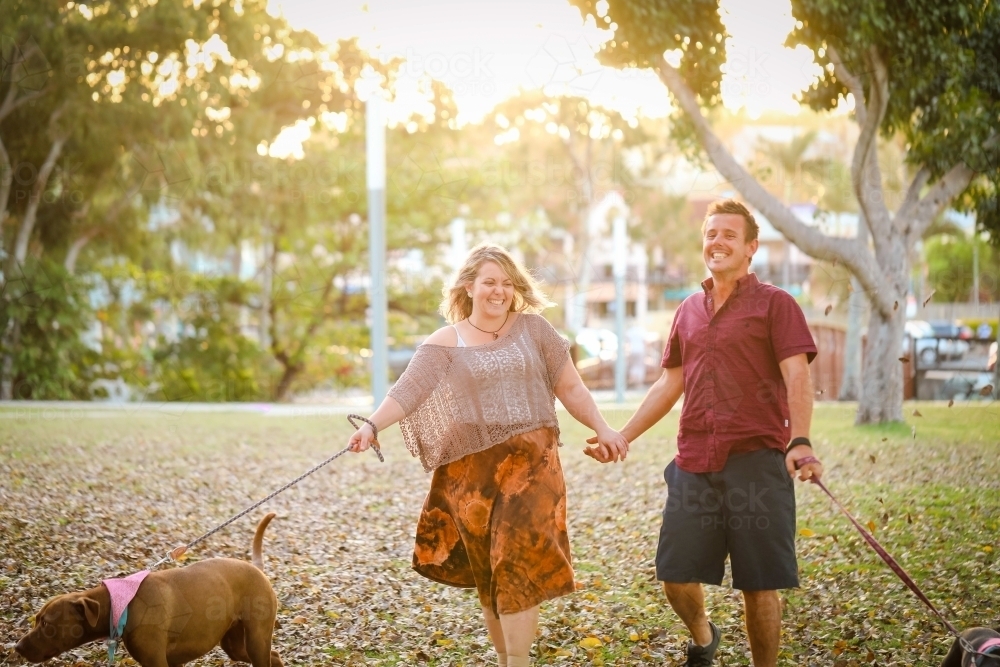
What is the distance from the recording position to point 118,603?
353cm

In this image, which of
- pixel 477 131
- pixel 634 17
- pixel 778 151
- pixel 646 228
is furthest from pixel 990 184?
pixel 646 228

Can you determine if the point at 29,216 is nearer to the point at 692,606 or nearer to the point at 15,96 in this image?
the point at 15,96

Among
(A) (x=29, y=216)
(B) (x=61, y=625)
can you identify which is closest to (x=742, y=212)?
(B) (x=61, y=625)

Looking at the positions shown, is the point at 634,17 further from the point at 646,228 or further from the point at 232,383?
the point at 646,228

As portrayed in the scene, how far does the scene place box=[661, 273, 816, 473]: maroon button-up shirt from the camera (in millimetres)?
4012

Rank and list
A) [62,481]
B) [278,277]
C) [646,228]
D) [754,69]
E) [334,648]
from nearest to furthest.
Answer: [334,648] → [62,481] → [754,69] → [278,277] → [646,228]

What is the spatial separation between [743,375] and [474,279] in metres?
1.20

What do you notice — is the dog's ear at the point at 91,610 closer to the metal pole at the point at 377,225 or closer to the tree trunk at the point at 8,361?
the metal pole at the point at 377,225

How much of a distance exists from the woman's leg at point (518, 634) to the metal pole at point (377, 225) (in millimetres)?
9662

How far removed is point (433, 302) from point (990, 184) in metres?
12.9

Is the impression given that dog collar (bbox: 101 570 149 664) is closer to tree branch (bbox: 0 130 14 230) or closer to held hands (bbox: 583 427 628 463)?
held hands (bbox: 583 427 628 463)

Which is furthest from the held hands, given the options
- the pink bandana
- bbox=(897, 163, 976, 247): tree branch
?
bbox=(897, 163, 976, 247): tree branch

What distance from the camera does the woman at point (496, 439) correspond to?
4.04 metres

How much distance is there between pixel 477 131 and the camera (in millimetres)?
29562
